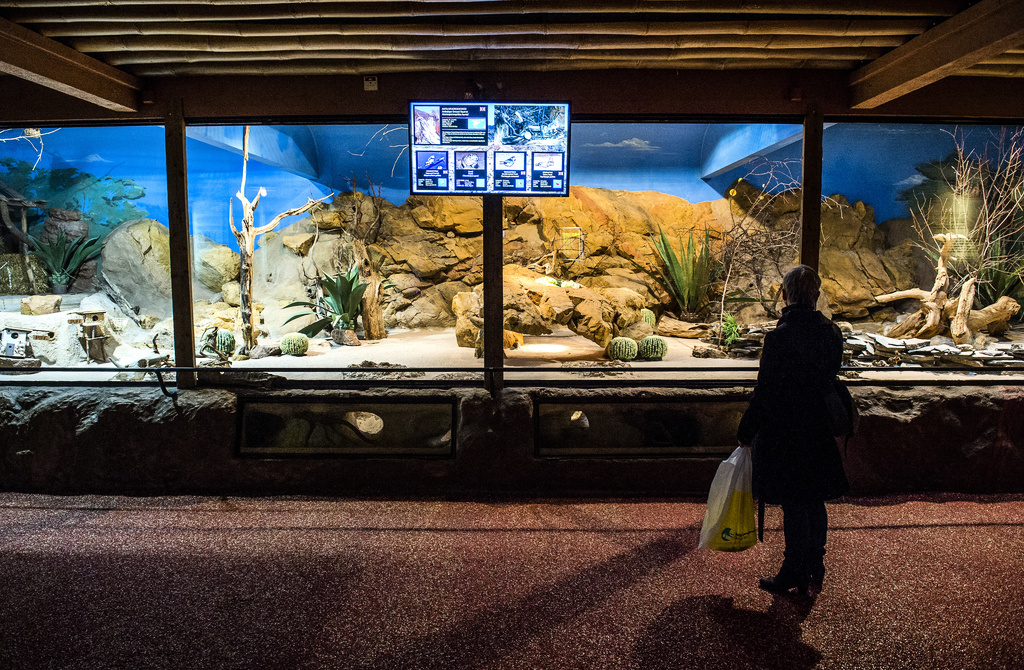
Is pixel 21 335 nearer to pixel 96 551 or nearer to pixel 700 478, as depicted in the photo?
pixel 96 551

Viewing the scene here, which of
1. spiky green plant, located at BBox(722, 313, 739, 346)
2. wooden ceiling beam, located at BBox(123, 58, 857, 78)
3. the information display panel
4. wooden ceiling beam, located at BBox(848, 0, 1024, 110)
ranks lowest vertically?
spiky green plant, located at BBox(722, 313, 739, 346)

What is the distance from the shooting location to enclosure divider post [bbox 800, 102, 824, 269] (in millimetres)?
3402

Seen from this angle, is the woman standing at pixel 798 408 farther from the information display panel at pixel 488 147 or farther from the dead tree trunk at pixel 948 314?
the dead tree trunk at pixel 948 314

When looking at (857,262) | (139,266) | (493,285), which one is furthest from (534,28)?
(139,266)

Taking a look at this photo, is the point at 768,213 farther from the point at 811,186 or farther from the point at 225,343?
the point at 225,343

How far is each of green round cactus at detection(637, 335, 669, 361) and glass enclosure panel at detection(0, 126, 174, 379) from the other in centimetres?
634

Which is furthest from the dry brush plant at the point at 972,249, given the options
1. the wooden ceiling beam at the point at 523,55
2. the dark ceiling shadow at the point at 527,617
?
the dark ceiling shadow at the point at 527,617

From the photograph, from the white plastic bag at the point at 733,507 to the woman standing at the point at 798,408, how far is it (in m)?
0.06

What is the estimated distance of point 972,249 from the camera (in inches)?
279

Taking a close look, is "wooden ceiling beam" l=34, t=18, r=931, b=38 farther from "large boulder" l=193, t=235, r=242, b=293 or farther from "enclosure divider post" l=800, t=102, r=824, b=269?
"large boulder" l=193, t=235, r=242, b=293

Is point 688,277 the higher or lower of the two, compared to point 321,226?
lower

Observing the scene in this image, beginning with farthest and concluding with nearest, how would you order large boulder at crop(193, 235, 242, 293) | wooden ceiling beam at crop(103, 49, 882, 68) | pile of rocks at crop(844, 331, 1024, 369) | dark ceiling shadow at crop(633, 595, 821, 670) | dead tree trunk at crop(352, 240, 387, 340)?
large boulder at crop(193, 235, 242, 293) < dead tree trunk at crop(352, 240, 387, 340) < pile of rocks at crop(844, 331, 1024, 369) < wooden ceiling beam at crop(103, 49, 882, 68) < dark ceiling shadow at crop(633, 595, 821, 670)

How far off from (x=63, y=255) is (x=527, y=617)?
32.9ft

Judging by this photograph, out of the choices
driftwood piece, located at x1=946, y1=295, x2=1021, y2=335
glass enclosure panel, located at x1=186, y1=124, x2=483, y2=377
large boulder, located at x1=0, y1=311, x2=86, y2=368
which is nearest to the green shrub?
driftwood piece, located at x1=946, y1=295, x2=1021, y2=335
